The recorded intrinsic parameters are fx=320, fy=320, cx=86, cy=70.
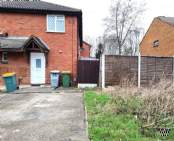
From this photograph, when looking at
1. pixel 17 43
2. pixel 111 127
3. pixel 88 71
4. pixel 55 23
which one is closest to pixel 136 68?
pixel 88 71

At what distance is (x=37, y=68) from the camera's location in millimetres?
24000

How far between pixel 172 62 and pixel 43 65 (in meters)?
9.39

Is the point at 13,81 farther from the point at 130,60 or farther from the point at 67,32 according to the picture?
the point at 130,60

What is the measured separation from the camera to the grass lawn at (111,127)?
805cm

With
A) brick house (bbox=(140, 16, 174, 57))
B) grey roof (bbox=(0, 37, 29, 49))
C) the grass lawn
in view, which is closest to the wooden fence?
grey roof (bbox=(0, 37, 29, 49))

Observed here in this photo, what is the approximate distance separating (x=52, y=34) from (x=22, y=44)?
253cm

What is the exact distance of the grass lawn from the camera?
805 cm

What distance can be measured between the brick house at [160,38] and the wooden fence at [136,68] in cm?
1081

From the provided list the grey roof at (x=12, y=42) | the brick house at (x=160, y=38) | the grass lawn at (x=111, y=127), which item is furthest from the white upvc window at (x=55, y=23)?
the grass lawn at (x=111, y=127)

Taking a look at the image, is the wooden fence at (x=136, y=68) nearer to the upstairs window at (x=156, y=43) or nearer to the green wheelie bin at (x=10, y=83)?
the green wheelie bin at (x=10, y=83)

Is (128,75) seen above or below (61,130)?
above

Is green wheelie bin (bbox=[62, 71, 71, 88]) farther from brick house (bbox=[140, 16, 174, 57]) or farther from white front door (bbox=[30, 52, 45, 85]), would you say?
brick house (bbox=[140, 16, 174, 57])

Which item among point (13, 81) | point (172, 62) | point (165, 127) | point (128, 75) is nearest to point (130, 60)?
point (128, 75)

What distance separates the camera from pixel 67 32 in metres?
24.5
